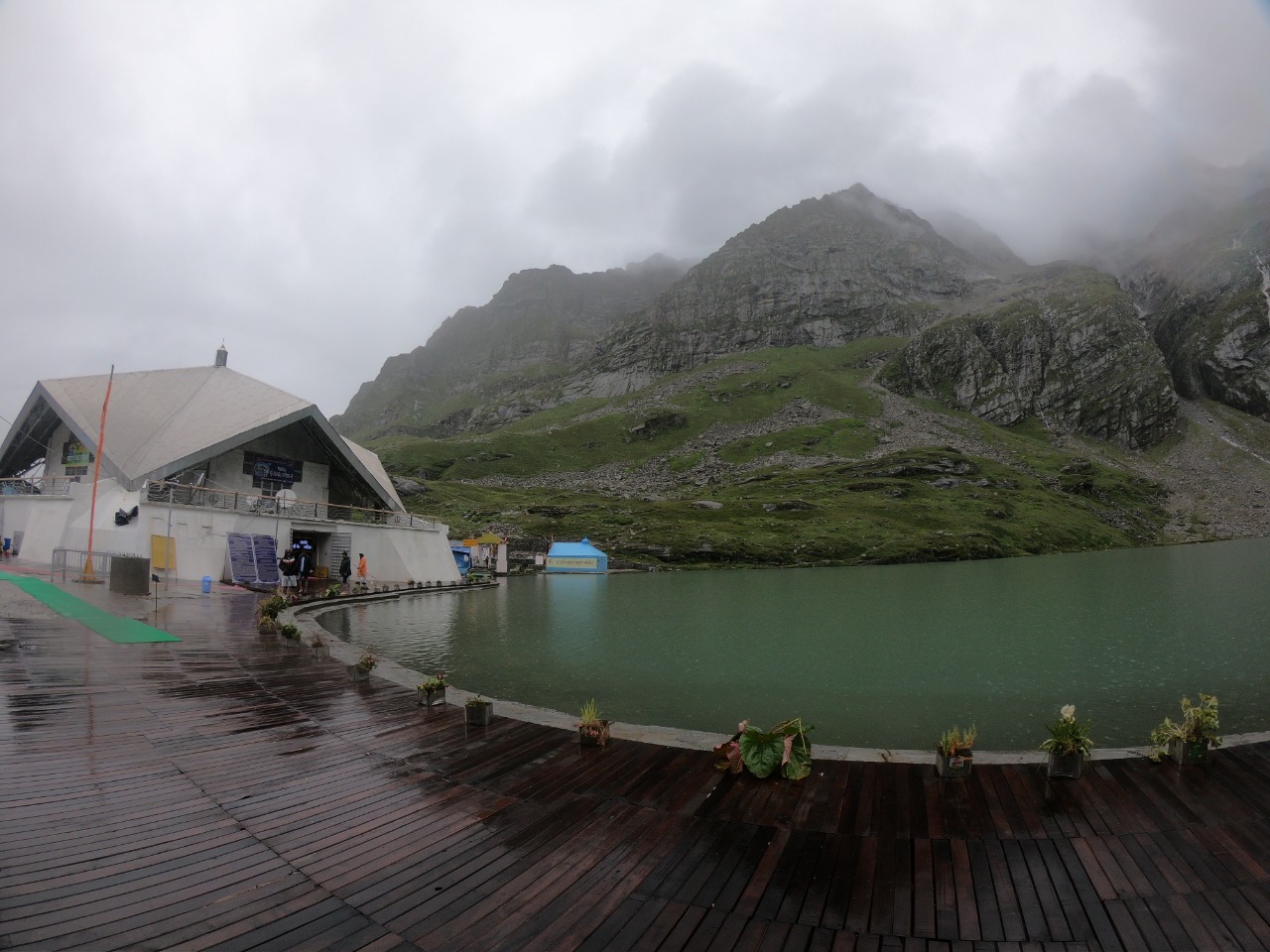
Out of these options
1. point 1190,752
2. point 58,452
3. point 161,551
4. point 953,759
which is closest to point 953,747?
point 953,759

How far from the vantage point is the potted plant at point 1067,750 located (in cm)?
702

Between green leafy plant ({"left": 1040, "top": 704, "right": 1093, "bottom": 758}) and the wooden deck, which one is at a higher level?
green leafy plant ({"left": 1040, "top": 704, "right": 1093, "bottom": 758})

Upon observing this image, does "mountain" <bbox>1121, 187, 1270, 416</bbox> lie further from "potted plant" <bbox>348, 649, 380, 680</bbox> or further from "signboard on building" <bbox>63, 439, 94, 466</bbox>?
"signboard on building" <bbox>63, 439, 94, 466</bbox>

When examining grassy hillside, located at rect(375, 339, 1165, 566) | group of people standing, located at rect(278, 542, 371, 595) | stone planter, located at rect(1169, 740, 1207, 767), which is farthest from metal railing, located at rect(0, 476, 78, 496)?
stone planter, located at rect(1169, 740, 1207, 767)

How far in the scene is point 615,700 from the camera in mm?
14266

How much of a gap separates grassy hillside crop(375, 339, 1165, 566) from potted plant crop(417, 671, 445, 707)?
62354 millimetres

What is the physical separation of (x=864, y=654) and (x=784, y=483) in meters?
103

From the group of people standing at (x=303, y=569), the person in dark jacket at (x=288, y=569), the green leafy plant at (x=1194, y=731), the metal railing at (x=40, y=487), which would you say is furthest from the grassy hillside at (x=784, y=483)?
the green leafy plant at (x=1194, y=731)

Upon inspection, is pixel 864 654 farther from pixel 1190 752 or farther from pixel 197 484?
pixel 197 484

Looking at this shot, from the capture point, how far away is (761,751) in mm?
7090

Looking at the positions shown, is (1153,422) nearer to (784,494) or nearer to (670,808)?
(784,494)

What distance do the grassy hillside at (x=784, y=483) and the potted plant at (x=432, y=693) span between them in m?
62.4

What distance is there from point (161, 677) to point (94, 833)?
7.10 metres

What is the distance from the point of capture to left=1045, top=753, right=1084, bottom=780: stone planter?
702 centimetres
